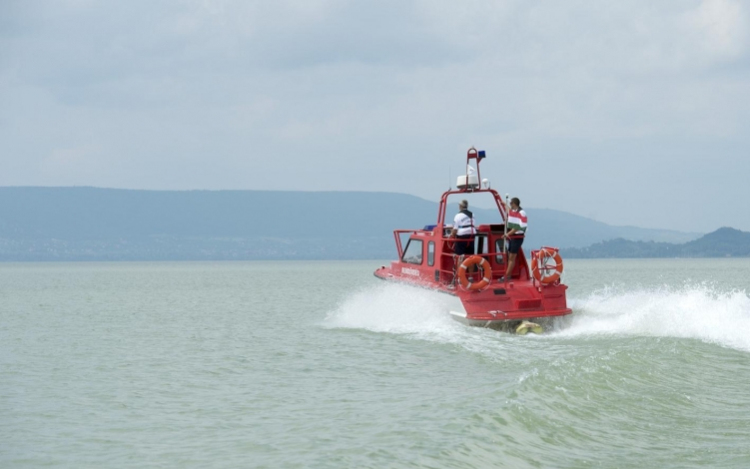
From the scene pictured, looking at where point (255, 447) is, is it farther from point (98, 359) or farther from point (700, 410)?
point (98, 359)

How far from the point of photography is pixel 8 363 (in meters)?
16.4

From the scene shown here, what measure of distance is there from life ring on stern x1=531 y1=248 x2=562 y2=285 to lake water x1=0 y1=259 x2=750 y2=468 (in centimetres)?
100

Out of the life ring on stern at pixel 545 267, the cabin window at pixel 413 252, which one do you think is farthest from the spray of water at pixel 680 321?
the cabin window at pixel 413 252

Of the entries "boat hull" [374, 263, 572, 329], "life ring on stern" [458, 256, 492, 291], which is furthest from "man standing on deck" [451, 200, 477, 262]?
"boat hull" [374, 263, 572, 329]

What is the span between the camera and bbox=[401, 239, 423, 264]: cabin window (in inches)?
792

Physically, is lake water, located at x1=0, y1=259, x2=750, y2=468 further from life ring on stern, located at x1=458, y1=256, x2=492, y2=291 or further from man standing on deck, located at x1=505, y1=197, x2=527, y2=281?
man standing on deck, located at x1=505, y1=197, x2=527, y2=281

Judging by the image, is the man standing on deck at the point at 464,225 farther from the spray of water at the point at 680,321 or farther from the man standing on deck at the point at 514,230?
the spray of water at the point at 680,321

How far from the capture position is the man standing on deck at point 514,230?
1762 centimetres

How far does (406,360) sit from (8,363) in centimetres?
750

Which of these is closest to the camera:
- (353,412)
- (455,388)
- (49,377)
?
(353,412)

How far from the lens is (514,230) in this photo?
704 inches

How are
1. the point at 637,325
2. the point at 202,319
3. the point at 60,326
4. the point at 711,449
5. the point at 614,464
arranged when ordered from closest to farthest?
the point at 614,464, the point at 711,449, the point at 637,325, the point at 60,326, the point at 202,319

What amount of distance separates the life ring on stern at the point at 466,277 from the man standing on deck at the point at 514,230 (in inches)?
28.5

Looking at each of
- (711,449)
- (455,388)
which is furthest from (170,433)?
(711,449)
